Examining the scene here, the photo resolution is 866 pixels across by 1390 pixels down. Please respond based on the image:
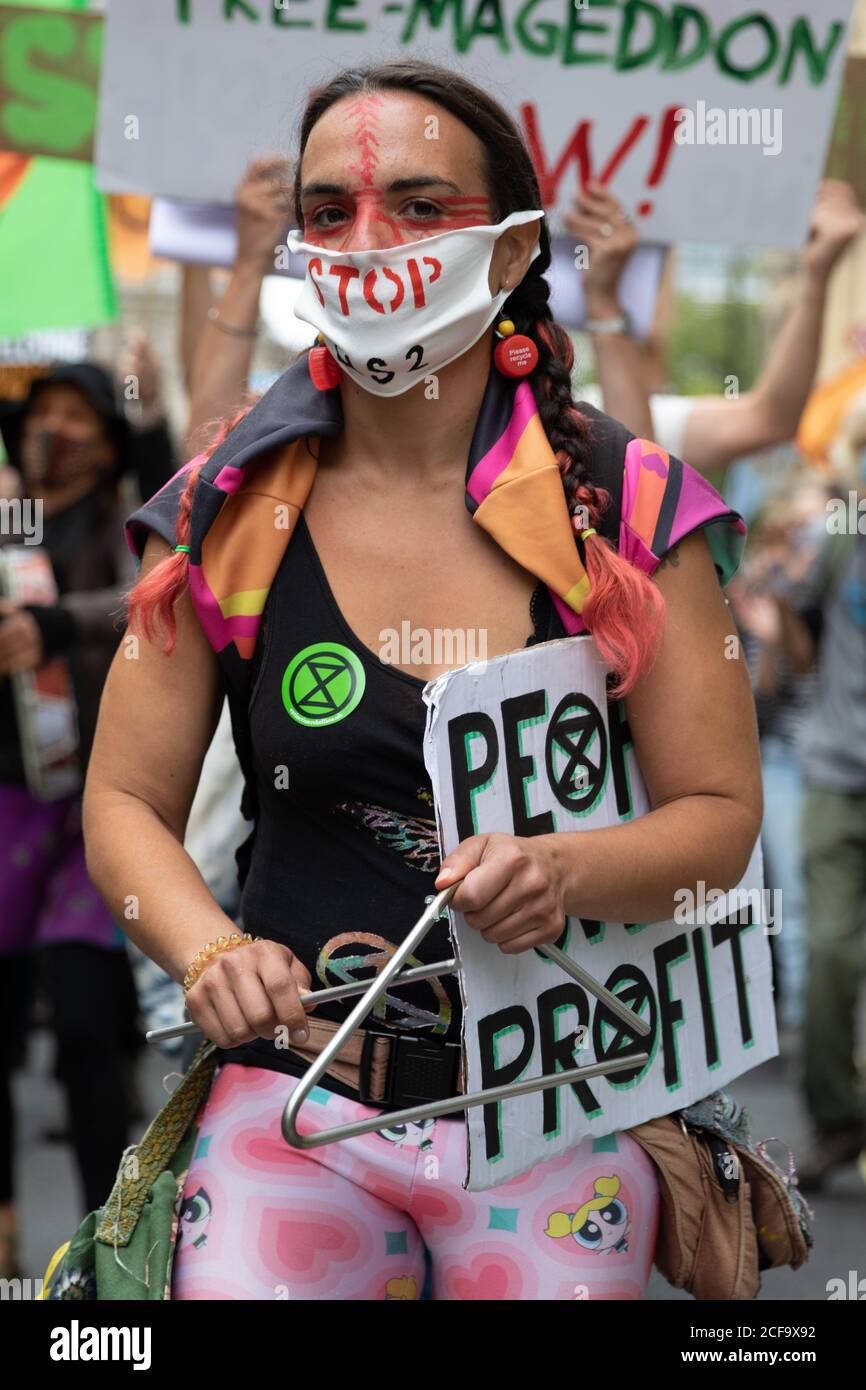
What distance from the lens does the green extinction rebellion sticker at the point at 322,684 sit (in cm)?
263

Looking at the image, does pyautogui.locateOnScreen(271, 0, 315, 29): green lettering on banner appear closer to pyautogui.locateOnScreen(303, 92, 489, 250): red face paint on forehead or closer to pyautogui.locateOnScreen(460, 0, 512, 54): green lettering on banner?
pyautogui.locateOnScreen(460, 0, 512, 54): green lettering on banner

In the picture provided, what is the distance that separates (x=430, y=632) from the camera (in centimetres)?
269

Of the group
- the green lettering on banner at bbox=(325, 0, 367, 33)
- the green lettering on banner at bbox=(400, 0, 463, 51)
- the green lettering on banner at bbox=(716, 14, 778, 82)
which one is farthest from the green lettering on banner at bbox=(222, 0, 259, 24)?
the green lettering on banner at bbox=(716, 14, 778, 82)

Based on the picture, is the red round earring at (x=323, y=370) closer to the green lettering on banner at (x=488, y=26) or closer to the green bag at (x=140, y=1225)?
the green bag at (x=140, y=1225)

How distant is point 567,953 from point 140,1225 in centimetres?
64

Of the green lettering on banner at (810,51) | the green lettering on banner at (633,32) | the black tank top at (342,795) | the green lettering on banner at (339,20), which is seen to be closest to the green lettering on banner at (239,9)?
the green lettering on banner at (339,20)

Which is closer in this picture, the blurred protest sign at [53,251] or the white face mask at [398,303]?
the white face mask at [398,303]

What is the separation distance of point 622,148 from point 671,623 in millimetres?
2306

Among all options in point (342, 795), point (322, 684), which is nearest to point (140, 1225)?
point (342, 795)

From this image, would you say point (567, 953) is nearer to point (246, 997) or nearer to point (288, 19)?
point (246, 997)

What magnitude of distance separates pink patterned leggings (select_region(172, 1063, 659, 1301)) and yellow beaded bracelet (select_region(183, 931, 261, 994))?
0.26m

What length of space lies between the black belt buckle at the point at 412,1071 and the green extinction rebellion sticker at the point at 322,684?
1.32ft
